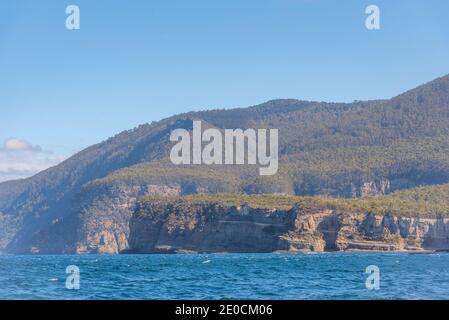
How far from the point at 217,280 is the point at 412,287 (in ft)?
68.5

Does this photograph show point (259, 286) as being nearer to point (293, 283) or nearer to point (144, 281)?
point (293, 283)

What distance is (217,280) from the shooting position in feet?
264
